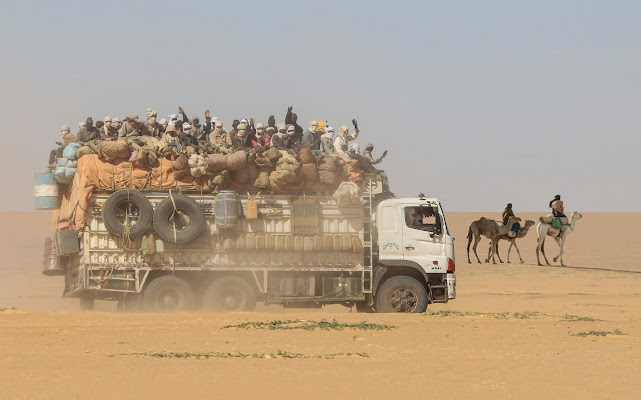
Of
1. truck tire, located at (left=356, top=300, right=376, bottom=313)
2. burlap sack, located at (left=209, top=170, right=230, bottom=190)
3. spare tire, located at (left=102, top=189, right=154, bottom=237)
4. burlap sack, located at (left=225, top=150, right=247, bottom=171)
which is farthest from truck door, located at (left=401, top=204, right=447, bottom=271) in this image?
spare tire, located at (left=102, top=189, right=154, bottom=237)

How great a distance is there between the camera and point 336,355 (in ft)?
52.6

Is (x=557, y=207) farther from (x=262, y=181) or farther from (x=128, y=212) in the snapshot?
(x=128, y=212)

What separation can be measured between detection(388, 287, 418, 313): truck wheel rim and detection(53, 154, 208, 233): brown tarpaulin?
508 centimetres

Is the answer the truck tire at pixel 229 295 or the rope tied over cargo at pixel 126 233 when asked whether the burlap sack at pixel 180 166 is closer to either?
the rope tied over cargo at pixel 126 233

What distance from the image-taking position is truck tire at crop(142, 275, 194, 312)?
23.0 meters

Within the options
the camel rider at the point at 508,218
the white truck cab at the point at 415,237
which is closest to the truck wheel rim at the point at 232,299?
the white truck cab at the point at 415,237

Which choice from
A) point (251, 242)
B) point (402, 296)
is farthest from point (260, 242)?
point (402, 296)

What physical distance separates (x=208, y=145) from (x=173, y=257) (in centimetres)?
275

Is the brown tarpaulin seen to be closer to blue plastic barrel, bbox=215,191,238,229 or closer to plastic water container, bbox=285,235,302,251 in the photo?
blue plastic barrel, bbox=215,191,238,229

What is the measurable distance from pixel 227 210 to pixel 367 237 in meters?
3.26

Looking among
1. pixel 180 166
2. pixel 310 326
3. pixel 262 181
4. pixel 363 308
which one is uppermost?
pixel 180 166

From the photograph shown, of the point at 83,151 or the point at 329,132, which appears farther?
the point at 329,132

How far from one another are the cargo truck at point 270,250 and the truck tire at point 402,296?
0.08 ft

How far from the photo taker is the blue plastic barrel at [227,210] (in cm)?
2277
